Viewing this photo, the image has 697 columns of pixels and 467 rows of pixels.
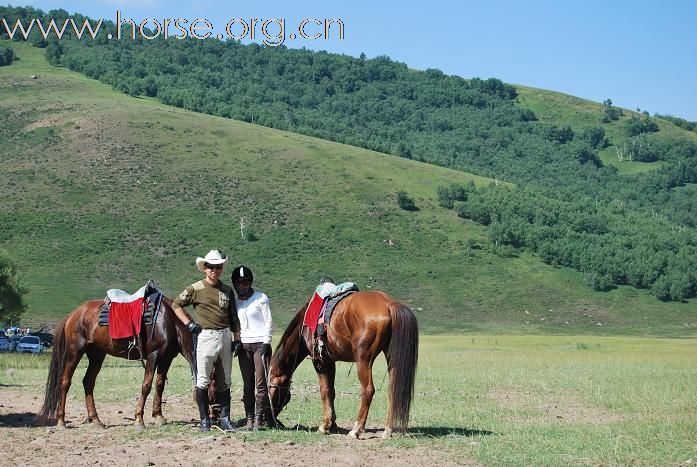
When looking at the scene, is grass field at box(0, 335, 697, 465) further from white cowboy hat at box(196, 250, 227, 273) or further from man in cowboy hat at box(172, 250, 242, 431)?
white cowboy hat at box(196, 250, 227, 273)

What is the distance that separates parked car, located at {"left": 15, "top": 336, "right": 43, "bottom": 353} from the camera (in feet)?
149

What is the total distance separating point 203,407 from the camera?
46.8 ft

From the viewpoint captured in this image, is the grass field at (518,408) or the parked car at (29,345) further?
the parked car at (29,345)

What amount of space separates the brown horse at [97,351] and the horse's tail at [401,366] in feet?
10.1

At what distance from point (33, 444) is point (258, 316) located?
3.52 metres

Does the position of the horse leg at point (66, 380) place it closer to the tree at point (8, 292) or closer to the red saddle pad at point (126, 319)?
the red saddle pad at point (126, 319)

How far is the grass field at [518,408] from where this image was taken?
13.0 meters

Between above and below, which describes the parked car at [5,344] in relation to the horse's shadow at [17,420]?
below

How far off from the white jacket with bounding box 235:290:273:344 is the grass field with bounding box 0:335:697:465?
1512mm

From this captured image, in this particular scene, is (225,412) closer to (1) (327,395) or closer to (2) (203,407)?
(2) (203,407)

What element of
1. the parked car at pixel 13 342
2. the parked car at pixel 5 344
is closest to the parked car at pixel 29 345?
the parked car at pixel 13 342

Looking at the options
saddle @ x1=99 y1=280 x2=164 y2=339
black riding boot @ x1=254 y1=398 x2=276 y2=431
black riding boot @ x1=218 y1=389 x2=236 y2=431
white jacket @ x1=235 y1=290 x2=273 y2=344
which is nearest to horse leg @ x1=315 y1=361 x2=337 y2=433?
black riding boot @ x1=254 y1=398 x2=276 y2=431

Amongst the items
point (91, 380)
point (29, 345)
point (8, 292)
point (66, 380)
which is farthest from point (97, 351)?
point (8, 292)

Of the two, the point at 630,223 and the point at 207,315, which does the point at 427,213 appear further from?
the point at 207,315
